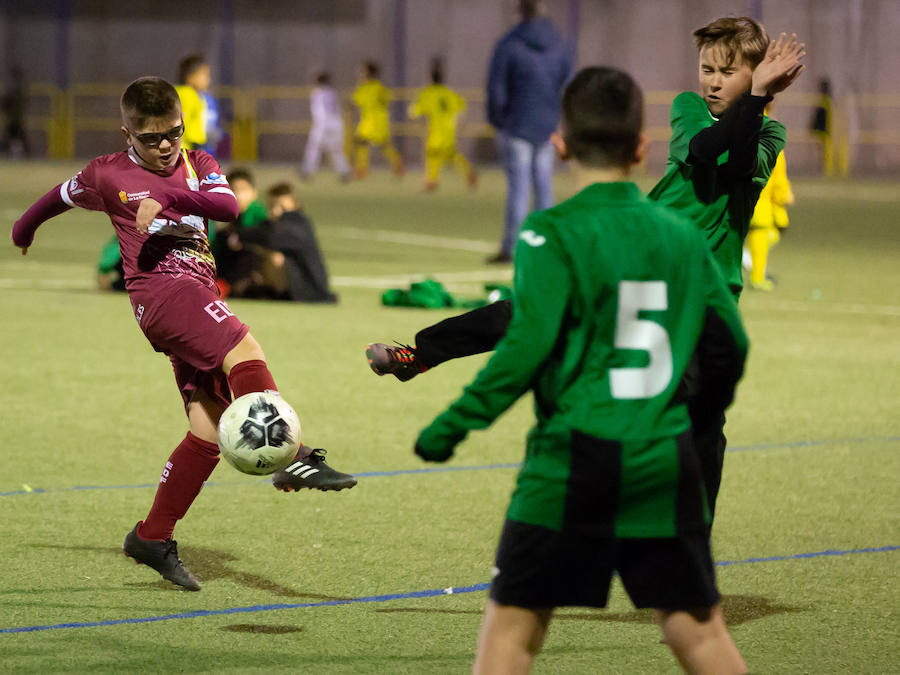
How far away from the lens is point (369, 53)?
40.4 m

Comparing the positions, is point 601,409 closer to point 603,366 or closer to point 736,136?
point 603,366

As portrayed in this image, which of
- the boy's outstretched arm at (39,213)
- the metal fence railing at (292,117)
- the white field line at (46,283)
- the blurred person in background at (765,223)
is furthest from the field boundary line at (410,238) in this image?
the metal fence railing at (292,117)

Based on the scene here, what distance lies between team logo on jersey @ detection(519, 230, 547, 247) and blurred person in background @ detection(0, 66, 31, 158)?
3701 centimetres

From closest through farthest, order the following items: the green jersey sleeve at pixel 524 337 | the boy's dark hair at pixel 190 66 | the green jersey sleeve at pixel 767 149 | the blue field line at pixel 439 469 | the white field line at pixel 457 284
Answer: the green jersey sleeve at pixel 524 337 < the green jersey sleeve at pixel 767 149 < the blue field line at pixel 439 469 < the white field line at pixel 457 284 < the boy's dark hair at pixel 190 66

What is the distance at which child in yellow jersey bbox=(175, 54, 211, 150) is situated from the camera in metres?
13.5

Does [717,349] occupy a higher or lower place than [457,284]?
higher

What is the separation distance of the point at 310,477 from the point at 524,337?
1926 mm

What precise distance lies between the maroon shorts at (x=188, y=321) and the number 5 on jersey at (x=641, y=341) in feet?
7.33

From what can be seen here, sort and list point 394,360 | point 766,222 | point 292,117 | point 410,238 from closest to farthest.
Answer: point 394,360
point 766,222
point 410,238
point 292,117

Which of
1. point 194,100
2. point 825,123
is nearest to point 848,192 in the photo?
point 825,123

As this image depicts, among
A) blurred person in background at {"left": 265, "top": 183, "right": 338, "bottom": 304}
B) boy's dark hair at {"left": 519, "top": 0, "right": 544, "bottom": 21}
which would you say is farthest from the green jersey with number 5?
boy's dark hair at {"left": 519, "top": 0, "right": 544, "bottom": 21}

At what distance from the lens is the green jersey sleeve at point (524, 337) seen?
3.20 metres

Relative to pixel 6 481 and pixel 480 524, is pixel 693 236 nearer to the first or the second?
pixel 480 524

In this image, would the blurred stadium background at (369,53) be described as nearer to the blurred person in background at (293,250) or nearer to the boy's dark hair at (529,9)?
the boy's dark hair at (529,9)
